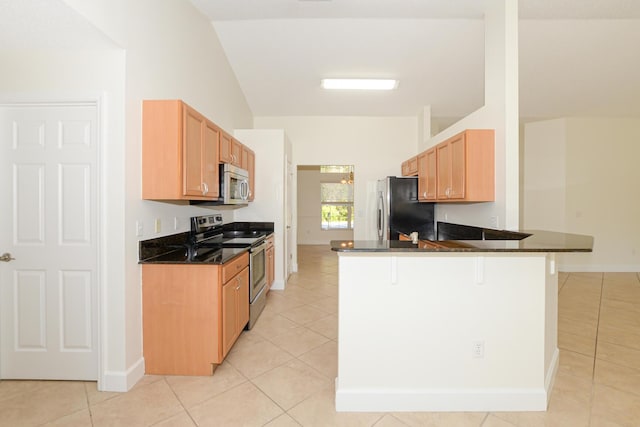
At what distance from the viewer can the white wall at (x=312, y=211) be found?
32.7ft

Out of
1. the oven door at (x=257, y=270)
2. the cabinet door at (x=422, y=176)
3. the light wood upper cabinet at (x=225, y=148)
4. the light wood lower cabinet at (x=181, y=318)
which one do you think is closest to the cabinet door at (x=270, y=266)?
the oven door at (x=257, y=270)

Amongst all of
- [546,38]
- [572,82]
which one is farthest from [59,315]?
[572,82]

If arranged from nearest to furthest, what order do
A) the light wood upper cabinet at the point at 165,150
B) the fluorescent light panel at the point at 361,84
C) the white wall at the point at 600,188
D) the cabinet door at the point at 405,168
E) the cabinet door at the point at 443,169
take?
the light wood upper cabinet at the point at 165,150 < the cabinet door at the point at 443,169 < the fluorescent light panel at the point at 361,84 < the cabinet door at the point at 405,168 < the white wall at the point at 600,188

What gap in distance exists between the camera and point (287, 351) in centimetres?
273

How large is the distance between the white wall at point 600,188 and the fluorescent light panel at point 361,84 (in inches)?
148

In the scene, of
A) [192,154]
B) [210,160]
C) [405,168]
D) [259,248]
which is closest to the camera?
[192,154]

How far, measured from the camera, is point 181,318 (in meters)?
2.32

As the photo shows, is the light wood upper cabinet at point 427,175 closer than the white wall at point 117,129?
No

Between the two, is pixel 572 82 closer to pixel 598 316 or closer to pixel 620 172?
pixel 620 172

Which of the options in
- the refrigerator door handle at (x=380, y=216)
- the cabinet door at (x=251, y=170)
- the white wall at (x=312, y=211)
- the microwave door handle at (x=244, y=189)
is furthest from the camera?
the white wall at (x=312, y=211)

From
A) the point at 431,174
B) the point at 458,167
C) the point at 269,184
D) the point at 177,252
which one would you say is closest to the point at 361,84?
the point at 431,174

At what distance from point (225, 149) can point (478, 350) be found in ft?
9.89

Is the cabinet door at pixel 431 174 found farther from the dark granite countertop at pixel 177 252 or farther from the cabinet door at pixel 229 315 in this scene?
the cabinet door at pixel 229 315

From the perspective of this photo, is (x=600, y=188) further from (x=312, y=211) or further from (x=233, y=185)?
(x=312, y=211)
